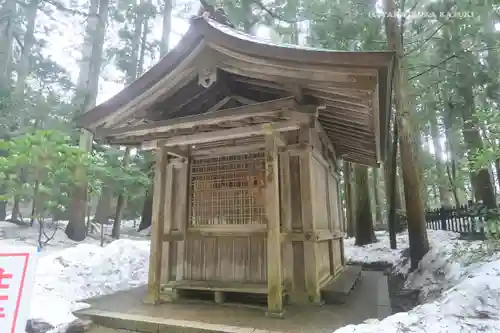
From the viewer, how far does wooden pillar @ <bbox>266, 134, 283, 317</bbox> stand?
4.59 m

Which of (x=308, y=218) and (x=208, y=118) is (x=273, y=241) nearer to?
(x=308, y=218)

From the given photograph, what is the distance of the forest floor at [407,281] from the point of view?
11.4 feet

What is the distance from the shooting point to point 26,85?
1891 cm

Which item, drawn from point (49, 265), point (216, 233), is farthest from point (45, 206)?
point (216, 233)

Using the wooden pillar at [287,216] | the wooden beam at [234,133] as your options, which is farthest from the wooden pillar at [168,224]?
the wooden pillar at [287,216]

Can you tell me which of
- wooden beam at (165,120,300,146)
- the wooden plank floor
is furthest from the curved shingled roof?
the wooden plank floor

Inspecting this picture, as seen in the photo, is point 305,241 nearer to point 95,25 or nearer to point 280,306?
point 280,306

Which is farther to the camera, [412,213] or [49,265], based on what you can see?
[412,213]

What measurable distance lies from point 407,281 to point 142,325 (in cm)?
667

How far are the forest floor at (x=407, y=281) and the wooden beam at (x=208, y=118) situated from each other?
2929 mm

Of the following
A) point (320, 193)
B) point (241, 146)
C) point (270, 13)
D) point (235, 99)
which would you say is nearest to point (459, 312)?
point (320, 193)

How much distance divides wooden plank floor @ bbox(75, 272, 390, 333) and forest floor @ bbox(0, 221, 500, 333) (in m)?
0.56

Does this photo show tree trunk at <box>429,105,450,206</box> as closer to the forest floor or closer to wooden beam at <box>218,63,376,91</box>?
the forest floor

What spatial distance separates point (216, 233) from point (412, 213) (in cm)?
588
